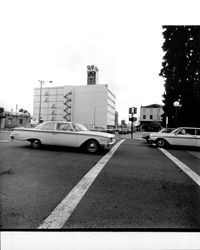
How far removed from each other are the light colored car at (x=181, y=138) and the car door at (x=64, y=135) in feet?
18.2

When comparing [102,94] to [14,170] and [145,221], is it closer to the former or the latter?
[14,170]

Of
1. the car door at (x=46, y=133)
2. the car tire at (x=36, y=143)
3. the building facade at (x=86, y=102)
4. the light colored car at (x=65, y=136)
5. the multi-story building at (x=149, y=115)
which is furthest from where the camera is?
the multi-story building at (x=149, y=115)

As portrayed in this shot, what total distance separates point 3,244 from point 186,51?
68.8ft

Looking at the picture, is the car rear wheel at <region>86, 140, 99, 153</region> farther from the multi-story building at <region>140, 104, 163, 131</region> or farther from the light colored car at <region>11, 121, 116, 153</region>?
the multi-story building at <region>140, 104, 163, 131</region>

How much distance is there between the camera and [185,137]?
34.6 feet

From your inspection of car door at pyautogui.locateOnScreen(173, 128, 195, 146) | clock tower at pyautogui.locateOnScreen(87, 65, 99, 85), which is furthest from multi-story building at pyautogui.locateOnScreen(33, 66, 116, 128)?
clock tower at pyautogui.locateOnScreen(87, 65, 99, 85)

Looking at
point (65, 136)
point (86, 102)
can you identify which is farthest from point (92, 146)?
point (86, 102)

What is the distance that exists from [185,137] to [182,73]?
11318 millimetres

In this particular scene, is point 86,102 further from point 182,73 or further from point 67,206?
point 67,206

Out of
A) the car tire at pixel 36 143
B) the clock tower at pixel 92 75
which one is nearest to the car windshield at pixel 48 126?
the car tire at pixel 36 143

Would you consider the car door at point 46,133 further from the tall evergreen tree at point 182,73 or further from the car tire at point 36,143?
the tall evergreen tree at point 182,73

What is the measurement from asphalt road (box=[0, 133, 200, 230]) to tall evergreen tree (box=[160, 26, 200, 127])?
13833mm

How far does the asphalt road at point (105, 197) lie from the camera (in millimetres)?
2484

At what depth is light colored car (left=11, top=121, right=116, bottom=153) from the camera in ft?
26.8
